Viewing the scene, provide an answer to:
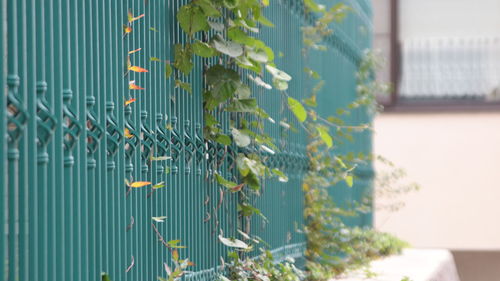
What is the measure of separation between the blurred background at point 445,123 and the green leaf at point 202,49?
9.24 metres

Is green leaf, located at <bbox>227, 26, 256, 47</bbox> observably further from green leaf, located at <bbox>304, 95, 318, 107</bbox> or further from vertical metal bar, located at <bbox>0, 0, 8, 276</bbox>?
vertical metal bar, located at <bbox>0, 0, 8, 276</bbox>

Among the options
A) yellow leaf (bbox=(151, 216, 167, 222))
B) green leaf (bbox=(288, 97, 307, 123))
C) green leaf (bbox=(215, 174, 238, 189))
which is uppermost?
green leaf (bbox=(288, 97, 307, 123))

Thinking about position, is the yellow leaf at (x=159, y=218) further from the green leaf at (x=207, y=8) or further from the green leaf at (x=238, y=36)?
the green leaf at (x=238, y=36)

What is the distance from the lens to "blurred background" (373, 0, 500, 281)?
1384cm

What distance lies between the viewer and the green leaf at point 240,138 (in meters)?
5.34

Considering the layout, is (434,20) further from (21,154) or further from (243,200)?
(21,154)

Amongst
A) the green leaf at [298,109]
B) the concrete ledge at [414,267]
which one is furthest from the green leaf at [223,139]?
the concrete ledge at [414,267]

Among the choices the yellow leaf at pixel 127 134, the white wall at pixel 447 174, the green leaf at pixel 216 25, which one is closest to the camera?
the yellow leaf at pixel 127 134

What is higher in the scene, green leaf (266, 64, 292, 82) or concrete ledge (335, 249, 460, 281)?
green leaf (266, 64, 292, 82)

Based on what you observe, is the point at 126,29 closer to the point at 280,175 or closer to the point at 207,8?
the point at 207,8

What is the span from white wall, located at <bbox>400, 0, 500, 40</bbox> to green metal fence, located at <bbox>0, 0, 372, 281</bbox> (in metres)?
9.30

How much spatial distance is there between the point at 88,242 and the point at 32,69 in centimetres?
70

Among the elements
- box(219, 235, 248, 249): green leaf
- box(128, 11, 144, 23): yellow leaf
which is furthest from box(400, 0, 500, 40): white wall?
box(128, 11, 144, 23): yellow leaf

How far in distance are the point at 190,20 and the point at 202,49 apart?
0.15 m
